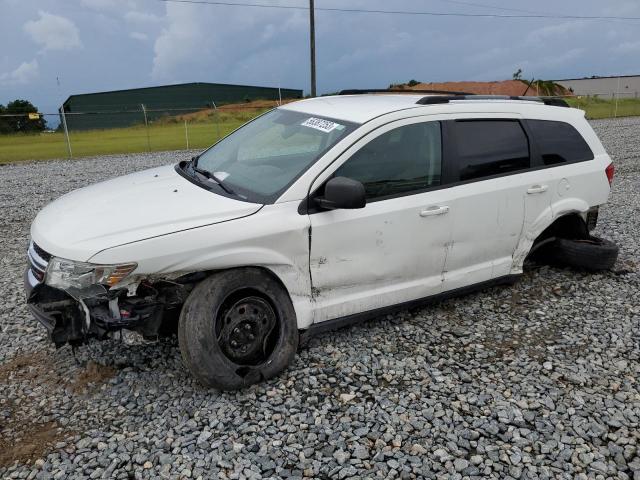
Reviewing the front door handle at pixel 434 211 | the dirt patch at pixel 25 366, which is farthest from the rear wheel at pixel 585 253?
the dirt patch at pixel 25 366

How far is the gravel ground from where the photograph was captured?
9.43ft

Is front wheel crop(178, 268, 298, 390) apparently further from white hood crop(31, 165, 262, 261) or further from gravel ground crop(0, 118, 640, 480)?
→ white hood crop(31, 165, 262, 261)

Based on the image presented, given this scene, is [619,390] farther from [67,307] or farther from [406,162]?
[67,307]

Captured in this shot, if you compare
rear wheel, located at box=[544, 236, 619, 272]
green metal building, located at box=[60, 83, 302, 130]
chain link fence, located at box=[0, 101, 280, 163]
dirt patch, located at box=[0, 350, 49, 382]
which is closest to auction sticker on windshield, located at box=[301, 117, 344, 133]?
dirt patch, located at box=[0, 350, 49, 382]

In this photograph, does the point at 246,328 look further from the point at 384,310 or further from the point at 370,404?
the point at 384,310

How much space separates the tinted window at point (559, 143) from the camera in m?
4.75

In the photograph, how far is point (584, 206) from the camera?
502 centimetres

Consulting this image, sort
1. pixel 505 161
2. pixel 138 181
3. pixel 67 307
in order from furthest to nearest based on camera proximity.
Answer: pixel 505 161, pixel 138 181, pixel 67 307

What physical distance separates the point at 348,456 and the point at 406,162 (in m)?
2.12

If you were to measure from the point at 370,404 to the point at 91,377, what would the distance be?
1854 millimetres

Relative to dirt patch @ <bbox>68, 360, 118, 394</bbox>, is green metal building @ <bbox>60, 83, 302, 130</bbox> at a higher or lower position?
higher

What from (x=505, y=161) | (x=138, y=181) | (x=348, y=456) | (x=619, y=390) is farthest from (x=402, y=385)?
(x=138, y=181)

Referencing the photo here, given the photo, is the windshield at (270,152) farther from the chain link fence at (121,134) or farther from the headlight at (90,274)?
the chain link fence at (121,134)

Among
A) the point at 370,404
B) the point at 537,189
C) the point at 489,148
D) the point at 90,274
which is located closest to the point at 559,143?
the point at 537,189
